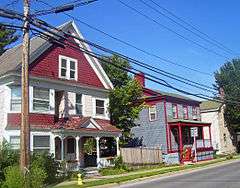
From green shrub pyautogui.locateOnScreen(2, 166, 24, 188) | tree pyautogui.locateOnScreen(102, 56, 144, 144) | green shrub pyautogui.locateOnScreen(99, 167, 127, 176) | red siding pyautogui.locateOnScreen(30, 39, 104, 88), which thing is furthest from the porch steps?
green shrub pyautogui.locateOnScreen(2, 166, 24, 188)

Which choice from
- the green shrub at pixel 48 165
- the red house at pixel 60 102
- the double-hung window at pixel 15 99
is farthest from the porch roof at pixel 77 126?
the green shrub at pixel 48 165

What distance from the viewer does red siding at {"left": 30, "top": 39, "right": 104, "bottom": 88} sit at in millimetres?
29234

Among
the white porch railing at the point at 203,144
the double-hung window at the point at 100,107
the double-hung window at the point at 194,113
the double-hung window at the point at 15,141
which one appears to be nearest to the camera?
the double-hung window at the point at 15,141

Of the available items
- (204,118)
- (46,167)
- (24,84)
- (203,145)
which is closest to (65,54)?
(46,167)

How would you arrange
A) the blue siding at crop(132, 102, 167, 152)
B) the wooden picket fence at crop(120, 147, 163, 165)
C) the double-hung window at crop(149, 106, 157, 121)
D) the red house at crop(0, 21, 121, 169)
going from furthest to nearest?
the double-hung window at crop(149, 106, 157, 121) < the blue siding at crop(132, 102, 167, 152) < the wooden picket fence at crop(120, 147, 163, 165) < the red house at crop(0, 21, 121, 169)

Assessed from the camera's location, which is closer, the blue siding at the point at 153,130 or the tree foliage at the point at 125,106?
the tree foliage at the point at 125,106

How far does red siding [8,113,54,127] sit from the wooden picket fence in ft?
21.6

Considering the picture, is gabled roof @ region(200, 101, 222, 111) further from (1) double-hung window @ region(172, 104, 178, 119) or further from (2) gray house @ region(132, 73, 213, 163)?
(1) double-hung window @ region(172, 104, 178, 119)

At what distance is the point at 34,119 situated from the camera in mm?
28172

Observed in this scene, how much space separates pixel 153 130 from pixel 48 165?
21.7m

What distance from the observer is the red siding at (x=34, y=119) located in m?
27.5

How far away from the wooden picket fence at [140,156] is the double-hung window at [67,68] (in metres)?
6.86

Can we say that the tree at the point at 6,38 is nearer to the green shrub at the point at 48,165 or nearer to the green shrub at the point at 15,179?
the green shrub at the point at 48,165

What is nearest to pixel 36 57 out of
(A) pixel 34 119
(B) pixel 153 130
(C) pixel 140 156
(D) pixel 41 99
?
(D) pixel 41 99
